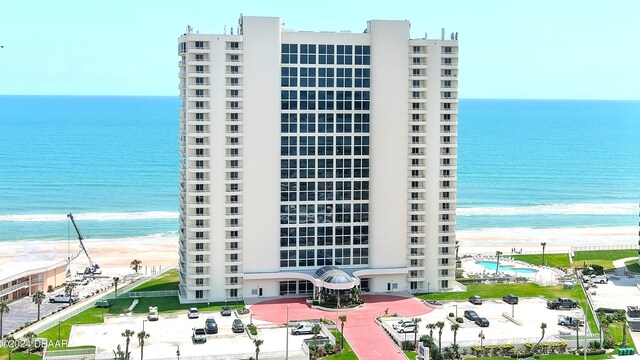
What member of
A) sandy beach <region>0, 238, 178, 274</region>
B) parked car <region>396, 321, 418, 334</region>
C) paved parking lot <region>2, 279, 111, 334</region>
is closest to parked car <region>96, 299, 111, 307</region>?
paved parking lot <region>2, 279, 111, 334</region>

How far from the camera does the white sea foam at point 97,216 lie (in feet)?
522

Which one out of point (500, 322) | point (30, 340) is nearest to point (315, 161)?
point (500, 322)

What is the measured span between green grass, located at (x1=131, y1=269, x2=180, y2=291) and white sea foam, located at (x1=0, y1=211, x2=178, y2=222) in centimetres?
5589

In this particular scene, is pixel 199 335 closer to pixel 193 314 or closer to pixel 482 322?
pixel 193 314

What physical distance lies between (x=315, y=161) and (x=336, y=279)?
43.0ft

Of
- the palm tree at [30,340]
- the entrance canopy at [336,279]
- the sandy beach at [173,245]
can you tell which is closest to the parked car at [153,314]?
the palm tree at [30,340]

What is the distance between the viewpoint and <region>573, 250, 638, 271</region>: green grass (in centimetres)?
11856

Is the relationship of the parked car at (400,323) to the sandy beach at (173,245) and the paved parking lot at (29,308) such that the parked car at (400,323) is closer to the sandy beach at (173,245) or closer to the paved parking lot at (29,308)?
the paved parking lot at (29,308)

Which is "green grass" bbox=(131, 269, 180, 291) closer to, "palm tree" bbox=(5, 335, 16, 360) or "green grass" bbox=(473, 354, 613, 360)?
"palm tree" bbox=(5, 335, 16, 360)

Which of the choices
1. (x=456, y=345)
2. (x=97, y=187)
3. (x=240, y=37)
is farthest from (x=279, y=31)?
(x=97, y=187)

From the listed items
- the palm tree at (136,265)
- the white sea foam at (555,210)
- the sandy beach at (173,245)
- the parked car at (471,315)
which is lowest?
the parked car at (471,315)

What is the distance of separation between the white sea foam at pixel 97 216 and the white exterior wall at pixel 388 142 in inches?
2946

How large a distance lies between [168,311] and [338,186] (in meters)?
22.5

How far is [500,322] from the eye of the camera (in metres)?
87.3
